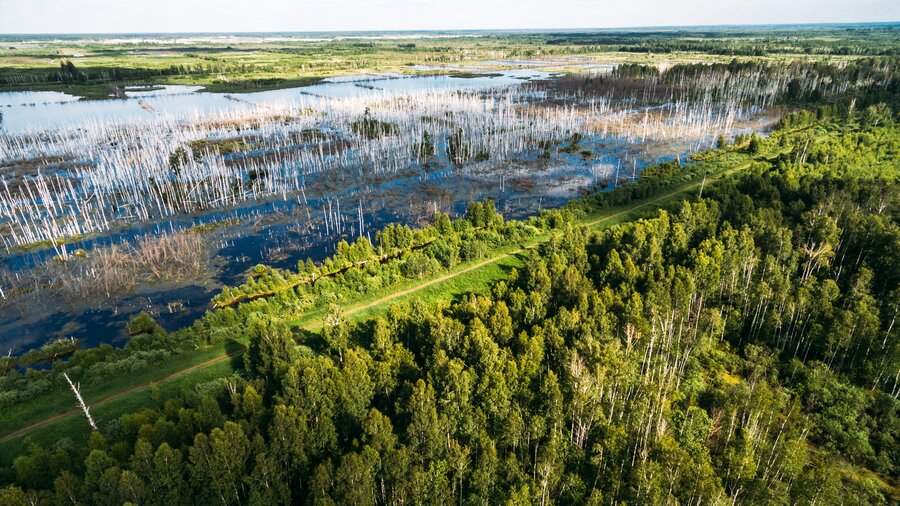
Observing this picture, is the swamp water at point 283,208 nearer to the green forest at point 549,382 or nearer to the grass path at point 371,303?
the green forest at point 549,382

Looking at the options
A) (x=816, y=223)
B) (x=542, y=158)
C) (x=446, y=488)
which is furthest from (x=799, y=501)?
(x=542, y=158)

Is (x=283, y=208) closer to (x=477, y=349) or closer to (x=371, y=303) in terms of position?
(x=371, y=303)

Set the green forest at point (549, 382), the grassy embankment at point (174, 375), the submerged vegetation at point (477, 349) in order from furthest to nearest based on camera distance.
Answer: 1. the grassy embankment at point (174, 375)
2. the submerged vegetation at point (477, 349)
3. the green forest at point (549, 382)

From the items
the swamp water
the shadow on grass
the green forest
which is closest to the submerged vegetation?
the green forest

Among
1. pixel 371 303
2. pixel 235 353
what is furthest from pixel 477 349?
pixel 235 353

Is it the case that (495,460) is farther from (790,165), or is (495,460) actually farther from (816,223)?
(790,165)

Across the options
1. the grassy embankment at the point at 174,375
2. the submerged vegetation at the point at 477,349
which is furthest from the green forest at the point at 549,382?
the grassy embankment at the point at 174,375
